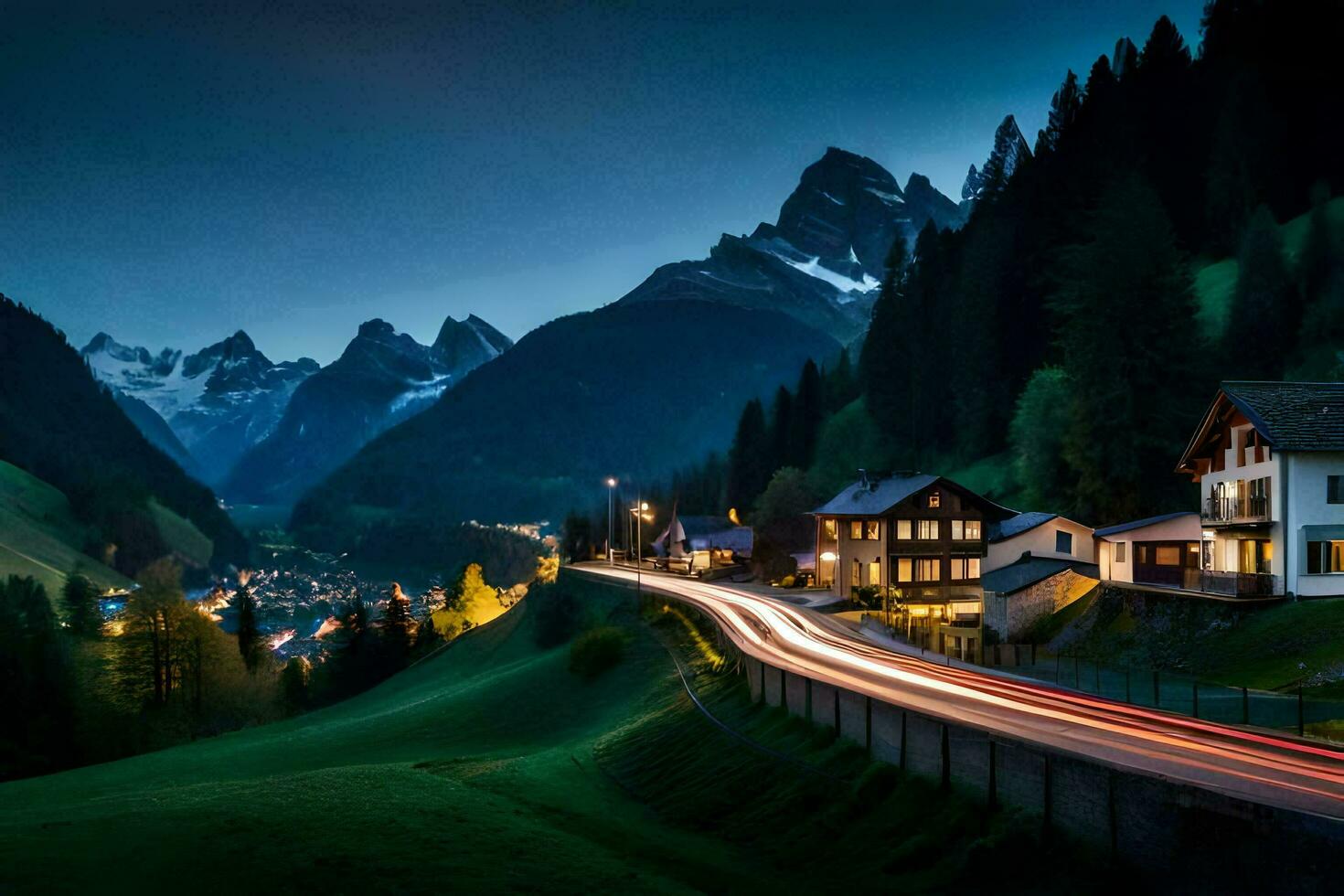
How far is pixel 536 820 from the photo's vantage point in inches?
1015

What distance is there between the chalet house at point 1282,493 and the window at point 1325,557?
0.04 meters

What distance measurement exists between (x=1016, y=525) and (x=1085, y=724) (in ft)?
160

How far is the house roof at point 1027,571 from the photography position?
5958 cm

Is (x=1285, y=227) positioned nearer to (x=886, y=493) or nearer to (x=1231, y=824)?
(x=886, y=493)

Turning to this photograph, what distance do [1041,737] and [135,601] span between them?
8372cm

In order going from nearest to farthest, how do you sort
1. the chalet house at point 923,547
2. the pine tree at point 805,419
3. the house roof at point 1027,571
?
1. the house roof at point 1027,571
2. the chalet house at point 923,547
3. the pine tree at point 805,419

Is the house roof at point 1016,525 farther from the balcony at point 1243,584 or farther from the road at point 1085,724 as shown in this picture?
the road at point 1085,724

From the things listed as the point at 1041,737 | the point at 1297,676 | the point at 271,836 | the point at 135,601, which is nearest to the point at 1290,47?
the point at 1297,676

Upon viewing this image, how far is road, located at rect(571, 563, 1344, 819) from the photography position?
58.6 ft

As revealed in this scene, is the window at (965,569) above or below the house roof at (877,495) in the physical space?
below

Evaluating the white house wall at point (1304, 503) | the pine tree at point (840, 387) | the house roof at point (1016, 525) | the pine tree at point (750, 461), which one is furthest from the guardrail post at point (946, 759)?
the pine tree at point (840, 387)

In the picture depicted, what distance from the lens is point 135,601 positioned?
78750 mm

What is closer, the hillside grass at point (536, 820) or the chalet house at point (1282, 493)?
the hillside grass at point (536, 820)

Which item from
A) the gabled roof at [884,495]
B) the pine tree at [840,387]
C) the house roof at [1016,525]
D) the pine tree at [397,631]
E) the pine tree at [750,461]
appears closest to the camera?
the gabled roof at [884,495]
